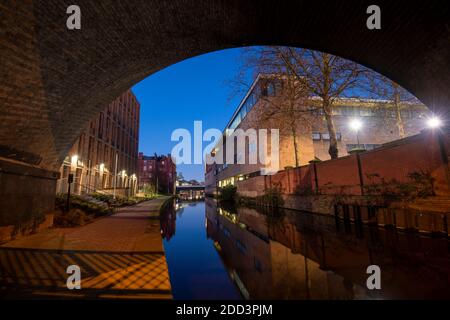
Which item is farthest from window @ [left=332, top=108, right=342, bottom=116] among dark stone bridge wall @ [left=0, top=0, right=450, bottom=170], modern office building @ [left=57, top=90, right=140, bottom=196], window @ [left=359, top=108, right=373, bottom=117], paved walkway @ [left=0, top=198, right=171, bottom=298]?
paved walkway @ [left=0, top=198, right=171, bottom=298]

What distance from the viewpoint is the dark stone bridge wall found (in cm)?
464

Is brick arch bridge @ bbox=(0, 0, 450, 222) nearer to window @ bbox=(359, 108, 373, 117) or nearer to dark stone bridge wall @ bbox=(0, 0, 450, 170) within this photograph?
dark stone bridge wall @ bbox=(0, 0, 450, 170)

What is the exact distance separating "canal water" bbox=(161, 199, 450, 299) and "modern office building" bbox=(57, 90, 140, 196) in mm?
13881

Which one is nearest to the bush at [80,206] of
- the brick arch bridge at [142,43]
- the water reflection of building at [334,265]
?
the brick arch bridge at [142,43]

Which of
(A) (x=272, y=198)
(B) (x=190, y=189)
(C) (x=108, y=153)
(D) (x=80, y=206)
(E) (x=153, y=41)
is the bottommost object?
(D) (x=80, y=206)

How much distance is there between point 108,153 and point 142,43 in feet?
68.6

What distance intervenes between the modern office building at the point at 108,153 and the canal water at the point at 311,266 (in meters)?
13.9

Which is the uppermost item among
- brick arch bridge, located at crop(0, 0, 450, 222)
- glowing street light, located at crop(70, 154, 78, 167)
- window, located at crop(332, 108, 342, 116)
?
window, located at crop(332, 108, 342, 116)

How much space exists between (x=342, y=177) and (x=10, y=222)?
46.3ft

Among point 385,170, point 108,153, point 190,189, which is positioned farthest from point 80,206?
point 190,189

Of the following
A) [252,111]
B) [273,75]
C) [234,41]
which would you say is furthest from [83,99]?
[252,111]

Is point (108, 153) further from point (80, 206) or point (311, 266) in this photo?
point (311, 266)

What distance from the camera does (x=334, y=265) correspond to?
14.5 ft

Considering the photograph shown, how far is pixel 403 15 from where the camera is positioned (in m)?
4.88
